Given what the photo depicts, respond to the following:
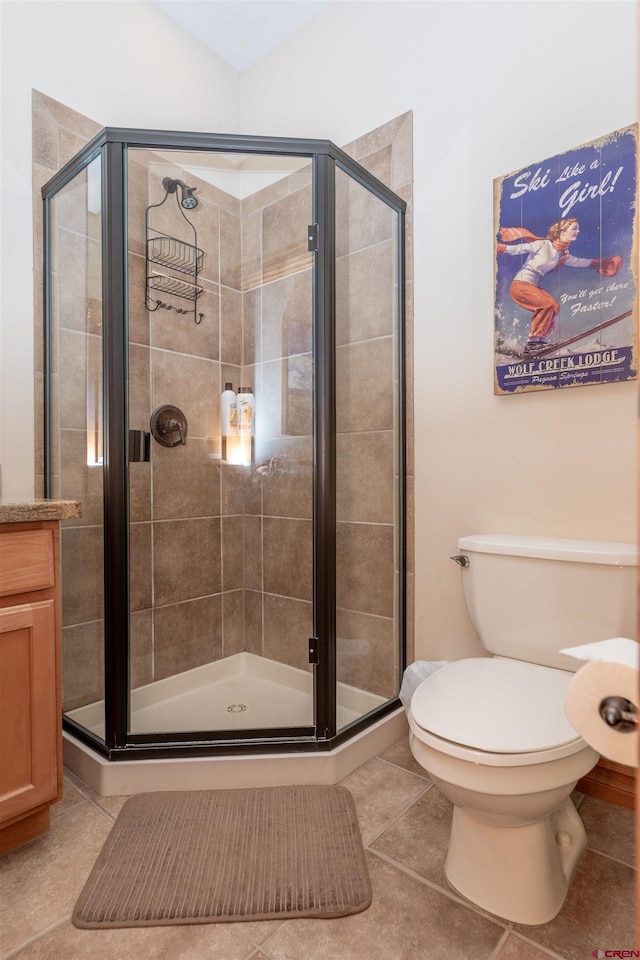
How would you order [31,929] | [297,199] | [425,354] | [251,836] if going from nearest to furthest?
[31,929]
[251,836]
[297,199]
[425,354]

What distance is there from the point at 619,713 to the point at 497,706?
Result: 83 cm

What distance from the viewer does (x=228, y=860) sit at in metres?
1.35

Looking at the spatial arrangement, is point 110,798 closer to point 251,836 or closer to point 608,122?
point 251,836

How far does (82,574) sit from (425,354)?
1.44 metres

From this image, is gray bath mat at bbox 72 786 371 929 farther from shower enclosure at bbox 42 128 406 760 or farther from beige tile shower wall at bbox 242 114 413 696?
beige tile shower wall at bbox 242 114 413 696

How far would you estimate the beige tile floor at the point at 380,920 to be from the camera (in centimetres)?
111

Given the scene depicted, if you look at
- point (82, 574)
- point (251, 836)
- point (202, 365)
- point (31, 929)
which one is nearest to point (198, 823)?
point (251, 836)

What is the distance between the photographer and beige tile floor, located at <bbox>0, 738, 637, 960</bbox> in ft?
3.66

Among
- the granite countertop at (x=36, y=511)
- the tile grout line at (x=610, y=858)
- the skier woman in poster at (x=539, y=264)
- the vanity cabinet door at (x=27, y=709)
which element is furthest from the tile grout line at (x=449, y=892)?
the skier woman in poster at (x=539, y=264)

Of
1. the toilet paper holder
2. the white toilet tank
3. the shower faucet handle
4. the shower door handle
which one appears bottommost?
the white toilet tank

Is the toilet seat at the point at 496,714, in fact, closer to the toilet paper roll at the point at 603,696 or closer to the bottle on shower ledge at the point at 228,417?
the toilet paper roll at the point at 603,696

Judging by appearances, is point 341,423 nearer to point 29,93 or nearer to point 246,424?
point 246,424

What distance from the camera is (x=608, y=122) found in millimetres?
1550

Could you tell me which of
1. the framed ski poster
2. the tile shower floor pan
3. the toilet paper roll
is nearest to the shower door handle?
the tile shower floor pan
